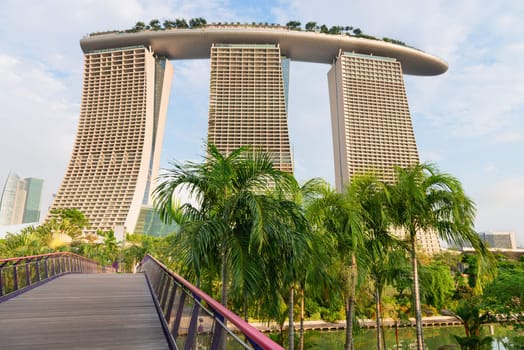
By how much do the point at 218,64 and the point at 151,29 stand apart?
2316cm

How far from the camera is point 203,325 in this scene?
3.90 metres

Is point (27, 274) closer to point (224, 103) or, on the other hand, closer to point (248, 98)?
point (224, 103)

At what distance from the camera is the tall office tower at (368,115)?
357 feet

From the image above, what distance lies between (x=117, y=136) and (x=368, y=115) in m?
77.1

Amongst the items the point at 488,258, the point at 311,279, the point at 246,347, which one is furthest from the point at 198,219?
the point at 488,258

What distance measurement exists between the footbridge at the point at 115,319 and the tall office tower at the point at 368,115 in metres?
101

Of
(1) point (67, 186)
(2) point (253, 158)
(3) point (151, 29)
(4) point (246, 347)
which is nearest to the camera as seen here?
(4) point (246, 347)

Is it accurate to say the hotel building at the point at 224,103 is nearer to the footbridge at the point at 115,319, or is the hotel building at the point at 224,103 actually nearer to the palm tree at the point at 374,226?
the palm tree at the point at 374,226

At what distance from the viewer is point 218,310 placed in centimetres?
337

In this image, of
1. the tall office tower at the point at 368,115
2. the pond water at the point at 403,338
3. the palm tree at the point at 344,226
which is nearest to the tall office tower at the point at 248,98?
the tall office tower at the point at 368,115

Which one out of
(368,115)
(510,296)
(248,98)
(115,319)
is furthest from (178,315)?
(368,115)

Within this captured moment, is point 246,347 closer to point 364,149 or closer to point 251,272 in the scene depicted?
point 251,272

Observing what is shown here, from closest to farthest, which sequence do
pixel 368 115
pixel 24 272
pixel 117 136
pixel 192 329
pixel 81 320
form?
pixel 192 329
pixel 81 320
pixel 24 272
pixel 117 136
pixel 368 115

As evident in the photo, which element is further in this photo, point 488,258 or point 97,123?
point 97,123
